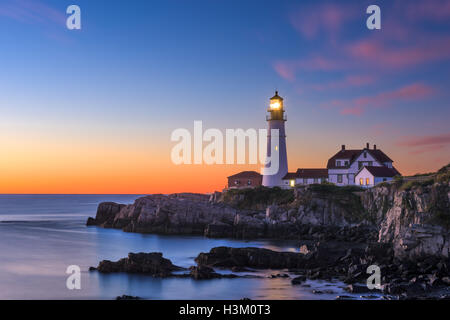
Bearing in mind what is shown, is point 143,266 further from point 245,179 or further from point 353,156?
point 245,179

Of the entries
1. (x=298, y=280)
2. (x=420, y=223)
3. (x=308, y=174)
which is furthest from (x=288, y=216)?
(x=298, y=280)

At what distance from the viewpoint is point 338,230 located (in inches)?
1479

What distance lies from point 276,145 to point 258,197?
6.49 m

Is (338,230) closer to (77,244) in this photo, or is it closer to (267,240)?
(267,240)

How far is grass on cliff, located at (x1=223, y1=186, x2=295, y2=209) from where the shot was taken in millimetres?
49406

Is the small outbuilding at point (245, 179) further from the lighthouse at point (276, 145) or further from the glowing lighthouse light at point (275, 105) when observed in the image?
the glowing lighthouse light at point (275, 105)

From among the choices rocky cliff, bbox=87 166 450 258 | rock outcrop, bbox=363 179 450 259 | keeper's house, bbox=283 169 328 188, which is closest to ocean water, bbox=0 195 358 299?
rocky cliff, bbox=87 166 450 258

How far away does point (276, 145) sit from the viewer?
54000 mm

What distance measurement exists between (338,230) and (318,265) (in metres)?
16.2

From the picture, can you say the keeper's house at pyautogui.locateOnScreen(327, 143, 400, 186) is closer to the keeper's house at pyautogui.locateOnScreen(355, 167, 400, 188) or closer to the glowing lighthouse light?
the keeper's house at pyautogui.locateOnScreen(355, 167, 400, 188)
